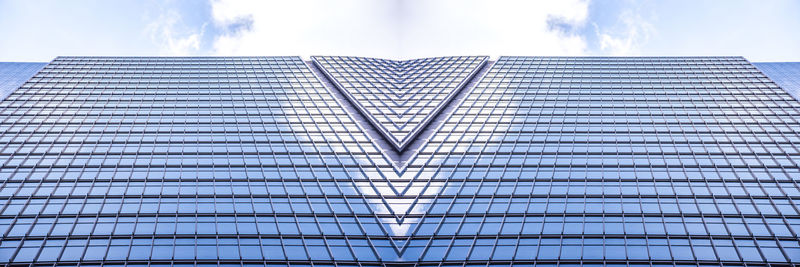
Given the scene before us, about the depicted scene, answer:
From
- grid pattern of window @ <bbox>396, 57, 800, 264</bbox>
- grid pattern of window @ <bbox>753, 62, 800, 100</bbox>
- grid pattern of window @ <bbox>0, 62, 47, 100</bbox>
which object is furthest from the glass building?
grid pattern of window @ <bbox>753, 62, 800, 100</bbox>

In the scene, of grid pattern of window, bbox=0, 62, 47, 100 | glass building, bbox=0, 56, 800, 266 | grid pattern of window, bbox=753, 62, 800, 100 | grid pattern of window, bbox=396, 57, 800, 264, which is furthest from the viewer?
grid pattern of window, bbox=753, 62, 800, 100

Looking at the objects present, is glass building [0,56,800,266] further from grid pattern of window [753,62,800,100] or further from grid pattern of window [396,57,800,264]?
grid pattern of window [753,62,800,100]

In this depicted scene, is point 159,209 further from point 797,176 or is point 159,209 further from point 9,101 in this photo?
point 797,176

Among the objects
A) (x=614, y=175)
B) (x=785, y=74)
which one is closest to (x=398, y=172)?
(x=614, y=175)

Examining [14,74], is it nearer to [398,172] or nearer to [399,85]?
[399,85]

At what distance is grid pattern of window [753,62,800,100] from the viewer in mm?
55162

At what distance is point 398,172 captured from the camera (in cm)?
3159

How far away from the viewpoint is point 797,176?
3194 cm

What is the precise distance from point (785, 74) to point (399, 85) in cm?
4530

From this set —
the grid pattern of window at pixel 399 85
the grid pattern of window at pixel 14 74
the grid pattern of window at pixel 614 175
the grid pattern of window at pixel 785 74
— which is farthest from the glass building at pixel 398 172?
the grid pattern of window at pixel 785 74

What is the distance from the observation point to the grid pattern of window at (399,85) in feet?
137

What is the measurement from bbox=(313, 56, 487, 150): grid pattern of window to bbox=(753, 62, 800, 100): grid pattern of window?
30.7 metres

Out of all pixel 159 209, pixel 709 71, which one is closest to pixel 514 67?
pixel 709 71

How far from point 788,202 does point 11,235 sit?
3770 centimetres
